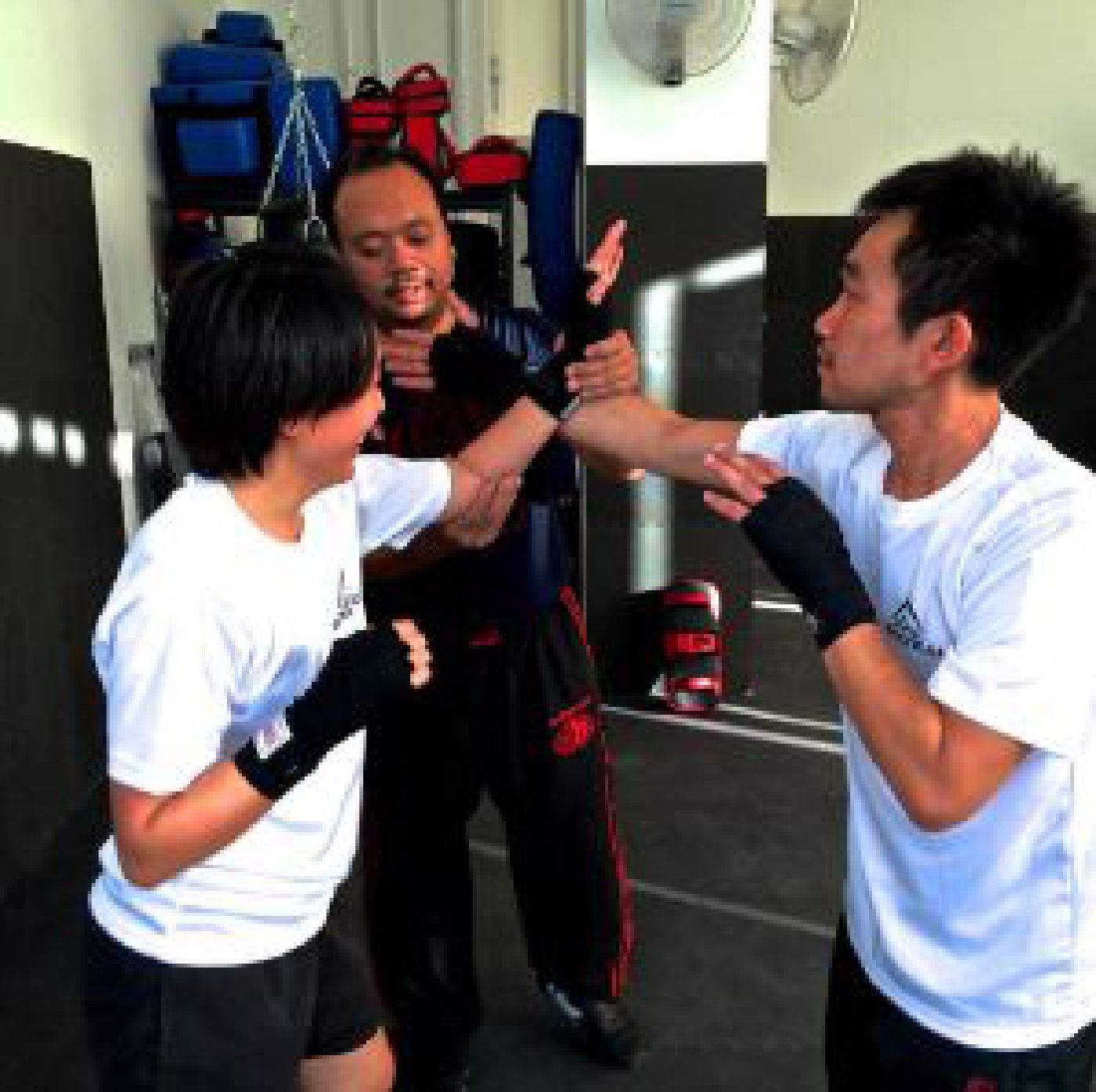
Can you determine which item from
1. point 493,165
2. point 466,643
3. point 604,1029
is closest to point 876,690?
point 466,643

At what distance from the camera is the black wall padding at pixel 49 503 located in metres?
2.54

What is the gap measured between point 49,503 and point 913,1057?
2360 mm

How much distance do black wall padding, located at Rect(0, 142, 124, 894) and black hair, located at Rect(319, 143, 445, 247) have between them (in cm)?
117

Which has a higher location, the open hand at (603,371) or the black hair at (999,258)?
the black hair at (999,258)

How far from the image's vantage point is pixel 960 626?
108 cm

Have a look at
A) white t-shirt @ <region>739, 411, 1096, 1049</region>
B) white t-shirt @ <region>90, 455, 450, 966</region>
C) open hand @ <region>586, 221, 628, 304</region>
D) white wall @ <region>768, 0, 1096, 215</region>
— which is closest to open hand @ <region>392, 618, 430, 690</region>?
white t-shirt @ <region>90, 455, 450, 966</region>

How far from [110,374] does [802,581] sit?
2.51 metres

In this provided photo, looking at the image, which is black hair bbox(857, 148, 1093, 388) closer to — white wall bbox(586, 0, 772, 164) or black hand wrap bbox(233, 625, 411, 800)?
black hand wrap bbox(233, 625, 411, 800)

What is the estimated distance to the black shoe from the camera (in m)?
2.00

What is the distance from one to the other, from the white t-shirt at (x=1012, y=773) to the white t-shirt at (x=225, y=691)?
2.01 feet

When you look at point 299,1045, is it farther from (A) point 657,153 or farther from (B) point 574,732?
(A) point 657,153

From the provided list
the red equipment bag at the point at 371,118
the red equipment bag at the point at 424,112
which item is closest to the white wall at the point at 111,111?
the red equipment bag at the point at 371,118

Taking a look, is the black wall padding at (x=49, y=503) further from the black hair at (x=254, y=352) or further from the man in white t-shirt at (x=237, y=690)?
the black hair at (x=254, y=352)

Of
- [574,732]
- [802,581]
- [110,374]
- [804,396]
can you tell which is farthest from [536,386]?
[804,396]
